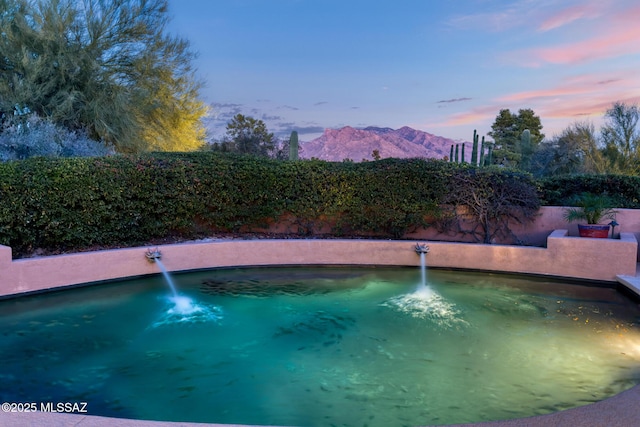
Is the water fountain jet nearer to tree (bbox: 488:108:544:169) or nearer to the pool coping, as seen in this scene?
the pool coping

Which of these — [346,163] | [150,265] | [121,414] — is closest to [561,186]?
[346,163]

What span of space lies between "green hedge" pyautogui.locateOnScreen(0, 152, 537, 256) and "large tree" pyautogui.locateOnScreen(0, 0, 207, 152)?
5821 mm

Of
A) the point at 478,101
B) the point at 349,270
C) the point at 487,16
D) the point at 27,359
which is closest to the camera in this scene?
the point at 27,359

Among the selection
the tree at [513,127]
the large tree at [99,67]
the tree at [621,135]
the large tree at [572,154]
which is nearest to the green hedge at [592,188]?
the large tree at [99,67]

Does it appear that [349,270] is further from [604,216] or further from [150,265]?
[604,216]

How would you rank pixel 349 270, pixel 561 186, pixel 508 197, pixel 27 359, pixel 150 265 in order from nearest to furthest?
pixel 27 359 < pixel 150 265 < pixel 349 270 < pixel 508 197 < pixel 561 186

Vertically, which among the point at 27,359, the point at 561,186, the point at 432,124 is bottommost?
the point at 27,359

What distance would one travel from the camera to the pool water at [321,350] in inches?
130

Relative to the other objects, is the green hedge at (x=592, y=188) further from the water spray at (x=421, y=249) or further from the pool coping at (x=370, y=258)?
the water spray at (x=421, y=249)

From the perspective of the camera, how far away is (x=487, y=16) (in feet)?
37.6

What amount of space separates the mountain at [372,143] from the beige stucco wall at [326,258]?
54.5 ft

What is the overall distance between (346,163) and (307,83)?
22.9 ft

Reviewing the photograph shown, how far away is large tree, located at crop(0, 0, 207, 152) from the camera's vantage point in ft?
39.3

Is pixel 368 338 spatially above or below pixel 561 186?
below
